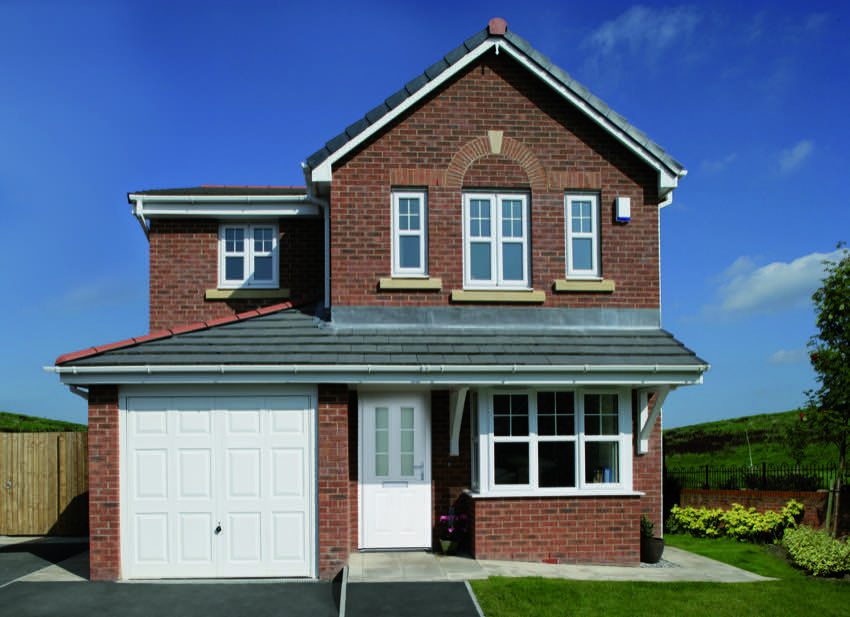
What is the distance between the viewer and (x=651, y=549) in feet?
38.3

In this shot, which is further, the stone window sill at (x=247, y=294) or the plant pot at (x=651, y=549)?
the stone window sill at (x=247, y=294)

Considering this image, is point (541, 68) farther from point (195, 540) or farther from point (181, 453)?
point (195, 540)

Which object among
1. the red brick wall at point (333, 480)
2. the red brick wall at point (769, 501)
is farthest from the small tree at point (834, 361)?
the red brick wall at point (333, 480)

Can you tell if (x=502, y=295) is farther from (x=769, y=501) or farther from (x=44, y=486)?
(x=44, y=486)

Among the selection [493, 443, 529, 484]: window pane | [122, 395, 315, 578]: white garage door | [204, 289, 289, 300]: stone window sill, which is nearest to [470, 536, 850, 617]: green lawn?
[493, 443, 529, 484]: window pane

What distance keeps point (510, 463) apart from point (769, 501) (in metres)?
7.86

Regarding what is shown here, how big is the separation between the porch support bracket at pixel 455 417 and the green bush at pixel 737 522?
6.74 m

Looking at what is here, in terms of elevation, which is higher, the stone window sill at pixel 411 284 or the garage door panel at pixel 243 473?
the stone window sill at pixel 411 284

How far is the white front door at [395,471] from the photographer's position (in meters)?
11.9

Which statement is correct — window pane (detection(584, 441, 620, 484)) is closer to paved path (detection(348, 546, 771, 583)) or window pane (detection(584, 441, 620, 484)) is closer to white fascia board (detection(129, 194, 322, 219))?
paved path (detection(348, 546, 771, 583))

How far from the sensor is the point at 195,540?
35.2ft

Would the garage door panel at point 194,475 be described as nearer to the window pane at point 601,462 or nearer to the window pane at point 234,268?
the window pane at point 234,268

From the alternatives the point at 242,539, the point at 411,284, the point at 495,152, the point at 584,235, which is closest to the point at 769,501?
the point at 584,235

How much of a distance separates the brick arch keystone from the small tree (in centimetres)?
656
